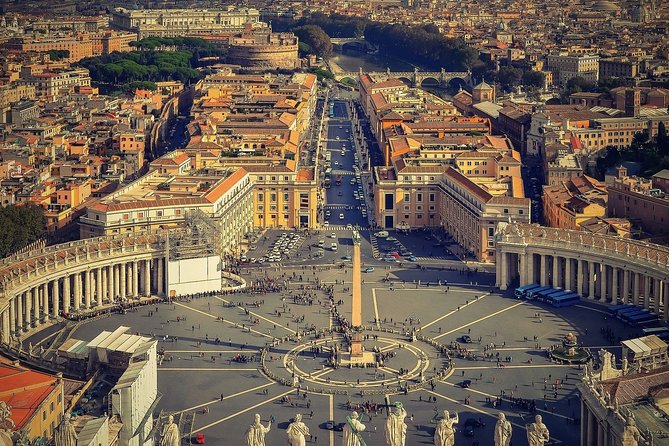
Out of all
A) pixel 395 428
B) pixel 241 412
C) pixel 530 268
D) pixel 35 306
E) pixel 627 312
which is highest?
pixel 395 428

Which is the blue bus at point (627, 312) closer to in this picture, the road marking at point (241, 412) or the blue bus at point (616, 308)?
the blue bus at point (616, 308)

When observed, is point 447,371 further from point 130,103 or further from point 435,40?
point 435,40

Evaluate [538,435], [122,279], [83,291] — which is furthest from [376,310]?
[538,435]

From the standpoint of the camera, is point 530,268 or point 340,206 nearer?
point 530,268

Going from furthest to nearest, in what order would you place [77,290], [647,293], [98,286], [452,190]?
[452,190] < [98,286] < [77,290] < [647,293]

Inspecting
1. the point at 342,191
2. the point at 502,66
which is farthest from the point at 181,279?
the point at 502,66

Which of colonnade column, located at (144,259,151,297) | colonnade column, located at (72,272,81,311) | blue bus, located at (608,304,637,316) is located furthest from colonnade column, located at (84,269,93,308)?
blue bus, located at (608,304,637,316)

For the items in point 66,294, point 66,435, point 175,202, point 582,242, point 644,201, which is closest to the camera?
point 66,435

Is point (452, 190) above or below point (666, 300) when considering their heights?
above

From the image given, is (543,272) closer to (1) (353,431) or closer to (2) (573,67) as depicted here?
(1) (353,431)
